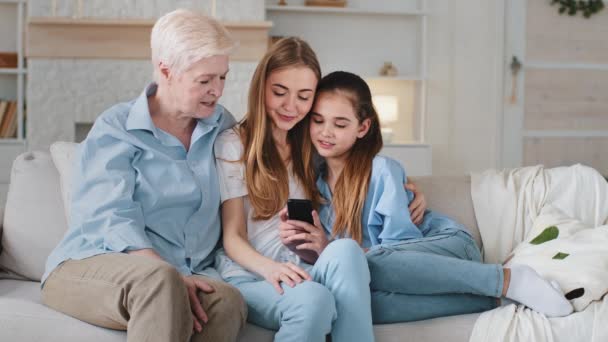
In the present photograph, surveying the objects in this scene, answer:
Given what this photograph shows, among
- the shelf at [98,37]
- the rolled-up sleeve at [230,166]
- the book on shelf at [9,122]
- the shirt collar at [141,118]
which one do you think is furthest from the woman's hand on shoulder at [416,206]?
the book on shelf at [9,122]

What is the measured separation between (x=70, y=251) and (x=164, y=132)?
1.32 feet

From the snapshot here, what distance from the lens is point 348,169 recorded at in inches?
91.6

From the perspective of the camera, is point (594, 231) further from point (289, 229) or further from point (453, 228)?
point (289, 229)

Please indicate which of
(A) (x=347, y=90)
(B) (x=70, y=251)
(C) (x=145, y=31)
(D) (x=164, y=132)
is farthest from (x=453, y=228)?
(C) (x=145, y=31)

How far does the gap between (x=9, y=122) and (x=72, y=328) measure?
393 cm

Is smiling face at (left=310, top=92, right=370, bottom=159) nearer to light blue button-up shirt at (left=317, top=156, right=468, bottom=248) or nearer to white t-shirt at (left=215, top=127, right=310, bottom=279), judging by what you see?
light blue button-up shirt at (left=317, top=156, right=468, bottom=248)

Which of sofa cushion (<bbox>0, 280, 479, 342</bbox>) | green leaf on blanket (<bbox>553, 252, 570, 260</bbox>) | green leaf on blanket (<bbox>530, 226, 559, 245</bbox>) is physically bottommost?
sofa cushion (<bbox>0, 280, 479, 342</bbox>)

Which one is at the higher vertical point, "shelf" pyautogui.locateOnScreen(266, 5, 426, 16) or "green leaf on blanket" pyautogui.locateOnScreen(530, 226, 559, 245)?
"shelf" pyautogui.locateOnScreen(266, 5, 426, 16)

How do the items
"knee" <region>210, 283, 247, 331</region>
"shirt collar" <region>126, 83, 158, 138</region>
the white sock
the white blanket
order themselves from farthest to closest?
the white blanket → "shirt collar" <region>126, 83, 158, 138</region> → the white sock → "knee" <region>210, 283, 247, 331</region>

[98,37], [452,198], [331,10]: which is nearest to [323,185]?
[452,198]

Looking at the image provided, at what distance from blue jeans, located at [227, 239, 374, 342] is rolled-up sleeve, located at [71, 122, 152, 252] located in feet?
1.05

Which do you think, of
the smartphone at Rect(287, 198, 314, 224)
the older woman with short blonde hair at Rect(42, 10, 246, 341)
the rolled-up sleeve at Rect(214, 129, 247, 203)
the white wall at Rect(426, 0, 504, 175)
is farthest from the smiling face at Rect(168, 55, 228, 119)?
the white wall at Rect(426, 0, 504, 175)

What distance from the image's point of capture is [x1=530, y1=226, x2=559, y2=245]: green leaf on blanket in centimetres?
228

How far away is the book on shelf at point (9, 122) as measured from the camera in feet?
17.5
